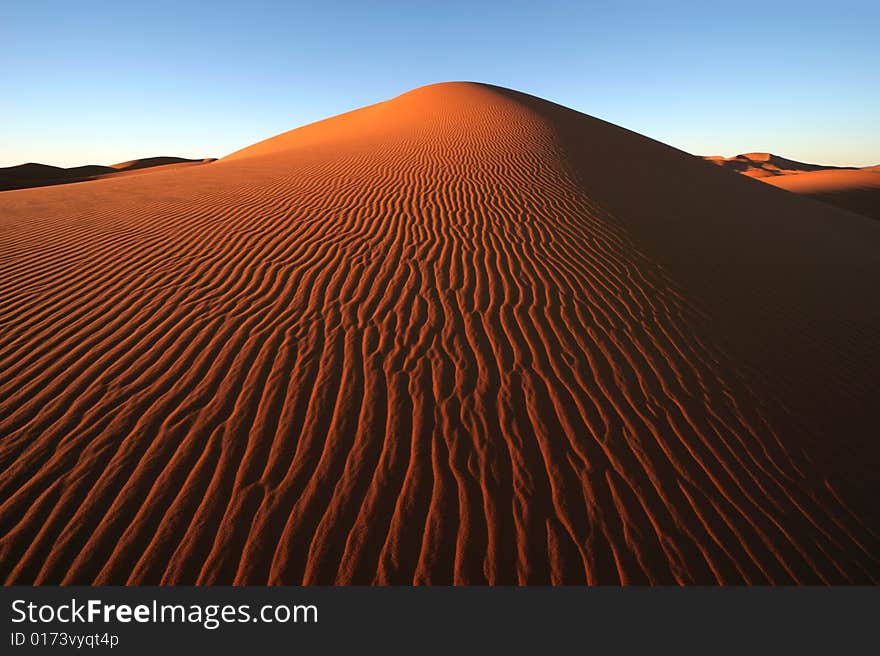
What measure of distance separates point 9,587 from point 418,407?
271cm

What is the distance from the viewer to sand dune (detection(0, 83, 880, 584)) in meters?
2.79

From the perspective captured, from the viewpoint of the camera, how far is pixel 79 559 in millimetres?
2635

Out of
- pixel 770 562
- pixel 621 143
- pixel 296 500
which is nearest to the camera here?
pixel 770 562

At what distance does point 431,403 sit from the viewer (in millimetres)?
3885

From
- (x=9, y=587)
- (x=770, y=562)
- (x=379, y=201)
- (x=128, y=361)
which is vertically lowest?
(x=770, y=562)

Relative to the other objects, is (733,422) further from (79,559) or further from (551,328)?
(79,559)

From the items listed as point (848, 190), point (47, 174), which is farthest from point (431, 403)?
point (47, 174)

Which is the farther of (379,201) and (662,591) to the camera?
(379,201)

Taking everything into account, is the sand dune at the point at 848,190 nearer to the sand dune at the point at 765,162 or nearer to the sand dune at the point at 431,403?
the sand dune at the point at 431,403

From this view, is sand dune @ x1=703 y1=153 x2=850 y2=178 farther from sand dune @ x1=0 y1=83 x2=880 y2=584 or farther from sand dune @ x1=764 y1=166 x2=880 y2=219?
sand dune @ x1=0 y1=83 x2=880 y2=584

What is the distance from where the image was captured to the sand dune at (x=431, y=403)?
279cm

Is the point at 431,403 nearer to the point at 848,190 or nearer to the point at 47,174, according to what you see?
the point at 848,190

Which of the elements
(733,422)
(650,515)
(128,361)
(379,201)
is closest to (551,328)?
(733,422)

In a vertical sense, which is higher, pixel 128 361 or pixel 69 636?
pixel 128 361
